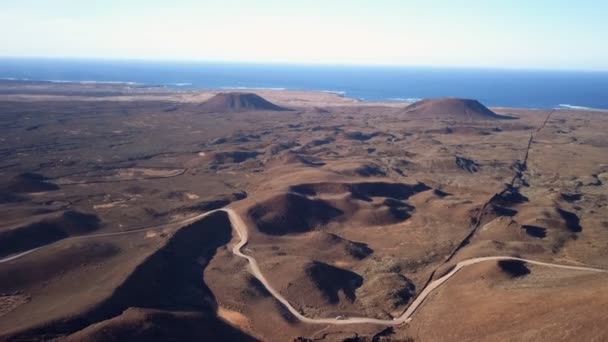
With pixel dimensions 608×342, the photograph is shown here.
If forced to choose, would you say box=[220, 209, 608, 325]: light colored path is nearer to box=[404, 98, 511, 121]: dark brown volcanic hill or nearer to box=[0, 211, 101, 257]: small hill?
box=[0, 211, 101, 257]: small hill

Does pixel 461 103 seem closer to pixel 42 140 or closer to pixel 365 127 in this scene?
pixel 365 127

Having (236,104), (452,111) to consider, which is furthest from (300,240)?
(236,104)

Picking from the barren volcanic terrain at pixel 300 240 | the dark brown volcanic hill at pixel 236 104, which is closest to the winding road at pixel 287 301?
the barren volcanic terrain at pixel 300 240

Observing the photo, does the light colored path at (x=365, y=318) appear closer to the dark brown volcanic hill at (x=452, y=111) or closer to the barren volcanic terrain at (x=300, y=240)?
the barren volcanic terrain at (x=300, y=240)

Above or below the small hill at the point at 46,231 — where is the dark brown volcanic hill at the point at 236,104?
below

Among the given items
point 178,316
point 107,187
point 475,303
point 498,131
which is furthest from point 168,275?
point 498,131

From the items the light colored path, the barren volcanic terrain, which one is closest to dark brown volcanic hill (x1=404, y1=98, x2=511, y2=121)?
the barren volcanic terrain
